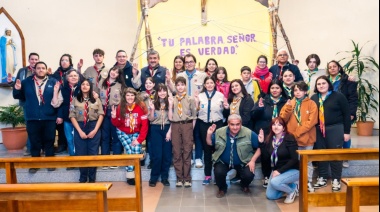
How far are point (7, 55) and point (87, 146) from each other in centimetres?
328

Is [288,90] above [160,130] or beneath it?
above

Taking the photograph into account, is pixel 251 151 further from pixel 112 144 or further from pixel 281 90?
pixel 112 144

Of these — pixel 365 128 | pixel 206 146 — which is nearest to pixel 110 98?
pixel 206 146

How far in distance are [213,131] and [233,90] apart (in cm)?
60

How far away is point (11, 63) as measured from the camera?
6.43 m

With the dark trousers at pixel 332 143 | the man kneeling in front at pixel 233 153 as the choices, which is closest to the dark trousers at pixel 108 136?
the man kneeling in front at pixel 233 153

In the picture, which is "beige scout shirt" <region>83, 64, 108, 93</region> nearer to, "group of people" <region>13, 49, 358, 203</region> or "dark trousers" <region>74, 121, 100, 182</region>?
"group of people" <region>13, 49, 358, 203</region>

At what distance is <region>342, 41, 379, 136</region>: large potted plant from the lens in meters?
6.19

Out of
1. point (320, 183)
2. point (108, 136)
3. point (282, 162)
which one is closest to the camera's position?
point (282, 162)

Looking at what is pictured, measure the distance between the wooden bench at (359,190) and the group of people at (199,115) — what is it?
1.33m

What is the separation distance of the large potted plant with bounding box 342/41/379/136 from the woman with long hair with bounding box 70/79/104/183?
456cm

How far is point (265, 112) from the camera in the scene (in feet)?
13.7

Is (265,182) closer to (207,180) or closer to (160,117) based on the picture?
(207,180)

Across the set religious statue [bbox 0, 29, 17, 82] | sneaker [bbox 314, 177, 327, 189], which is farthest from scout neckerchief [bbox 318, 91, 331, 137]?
religious statue [bbox 0, 29, 17, 82]
